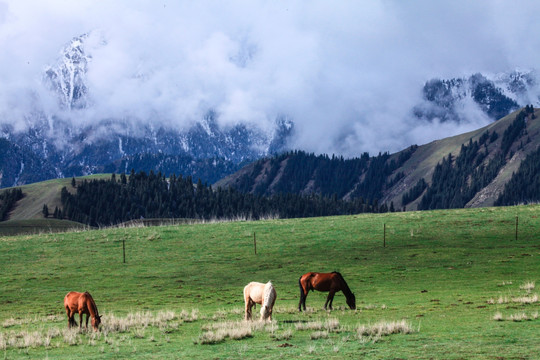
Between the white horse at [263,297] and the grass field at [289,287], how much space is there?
102 cm

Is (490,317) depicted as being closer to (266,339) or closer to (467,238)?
(266,339)

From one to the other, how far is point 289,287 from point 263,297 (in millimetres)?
17531

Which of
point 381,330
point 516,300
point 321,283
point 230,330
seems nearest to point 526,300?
point 516,300

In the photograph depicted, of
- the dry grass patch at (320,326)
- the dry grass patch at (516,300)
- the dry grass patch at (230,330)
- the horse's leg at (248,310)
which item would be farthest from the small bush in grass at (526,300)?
the horse's leg at (248,310)

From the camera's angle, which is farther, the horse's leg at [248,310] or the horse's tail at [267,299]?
the horse's leg at [248,310]

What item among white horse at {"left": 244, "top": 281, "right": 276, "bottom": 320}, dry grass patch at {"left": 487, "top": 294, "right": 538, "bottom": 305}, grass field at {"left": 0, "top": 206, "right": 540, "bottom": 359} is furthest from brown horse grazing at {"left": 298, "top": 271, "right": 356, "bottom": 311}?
dry grass patch at {"left": 487, "top": 294, "right": 538, "bottom": 305}

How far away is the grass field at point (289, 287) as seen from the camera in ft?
76.8

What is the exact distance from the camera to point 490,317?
2816 centimetres

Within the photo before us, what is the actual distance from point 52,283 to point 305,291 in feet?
84.8

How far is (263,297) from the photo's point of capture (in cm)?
2903

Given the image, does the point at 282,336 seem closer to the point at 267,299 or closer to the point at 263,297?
the point at 267,299

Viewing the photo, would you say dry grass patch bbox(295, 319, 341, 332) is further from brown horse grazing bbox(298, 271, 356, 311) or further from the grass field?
brown horse grazing bbox(298, 271, 356, 311)

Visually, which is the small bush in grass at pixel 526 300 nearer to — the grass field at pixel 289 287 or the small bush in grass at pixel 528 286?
the grass field at pixel 289 287

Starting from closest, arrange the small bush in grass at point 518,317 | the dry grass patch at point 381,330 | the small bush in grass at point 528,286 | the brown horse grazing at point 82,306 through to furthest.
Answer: the dry grass patch at point 381,330, the small bush in grass at point 518,317, the brown horse grazing at point 82,306, the small bush in grass at point 528,286
